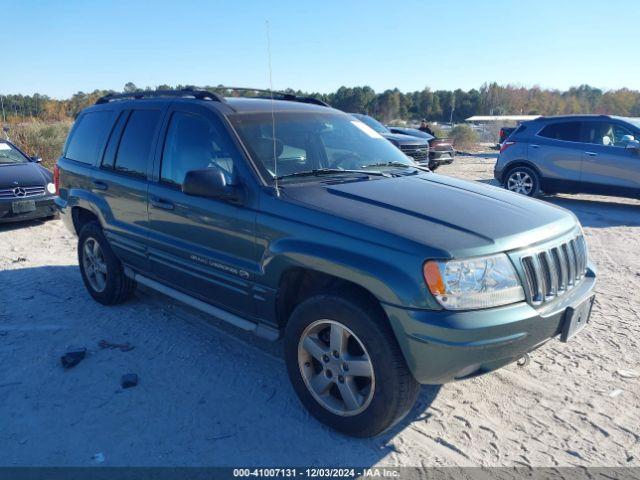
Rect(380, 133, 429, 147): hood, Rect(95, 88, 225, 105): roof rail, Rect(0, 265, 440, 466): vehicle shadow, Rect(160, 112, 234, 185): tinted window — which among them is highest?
Rect(95, 88, 225, 105): roof rail

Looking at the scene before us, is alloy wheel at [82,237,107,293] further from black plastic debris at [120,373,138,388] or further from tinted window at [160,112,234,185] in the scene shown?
black plastic debris at [120,373,138,388]

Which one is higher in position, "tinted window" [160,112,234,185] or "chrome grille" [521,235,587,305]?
"tinted window" [160,112,234,185]

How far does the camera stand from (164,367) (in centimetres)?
385

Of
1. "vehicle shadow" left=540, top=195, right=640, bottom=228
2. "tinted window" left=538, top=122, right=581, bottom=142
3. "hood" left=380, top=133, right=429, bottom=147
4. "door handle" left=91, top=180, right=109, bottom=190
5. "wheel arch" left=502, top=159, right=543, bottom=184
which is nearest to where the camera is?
"door handle" left=91, top=180, right=109, bottom=190

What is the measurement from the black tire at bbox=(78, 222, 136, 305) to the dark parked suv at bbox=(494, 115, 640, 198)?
27.9 ft

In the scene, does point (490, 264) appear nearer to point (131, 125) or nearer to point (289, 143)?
point (289, 143)

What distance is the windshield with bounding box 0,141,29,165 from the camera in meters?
9.27

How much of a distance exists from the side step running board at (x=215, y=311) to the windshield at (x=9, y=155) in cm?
620

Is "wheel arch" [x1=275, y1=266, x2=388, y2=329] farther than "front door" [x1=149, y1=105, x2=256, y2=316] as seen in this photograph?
No

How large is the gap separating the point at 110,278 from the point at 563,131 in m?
9.11

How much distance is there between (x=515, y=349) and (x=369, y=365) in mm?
772

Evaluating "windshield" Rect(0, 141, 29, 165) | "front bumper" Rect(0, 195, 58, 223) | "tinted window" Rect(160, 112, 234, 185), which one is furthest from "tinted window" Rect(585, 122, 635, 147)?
"windshield" Rect(0, 141, 29, 165)

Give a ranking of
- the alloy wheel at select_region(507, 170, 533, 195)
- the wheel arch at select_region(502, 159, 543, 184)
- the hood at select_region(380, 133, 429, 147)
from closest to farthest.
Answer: the wheel arch at select_region(502, 159, 543, 184) < the alloy wheel at select_region(507, 170, 533, 195) < the hood at select_region(380, 133, 429, 147)

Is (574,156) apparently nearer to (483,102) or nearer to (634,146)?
(634,146)
